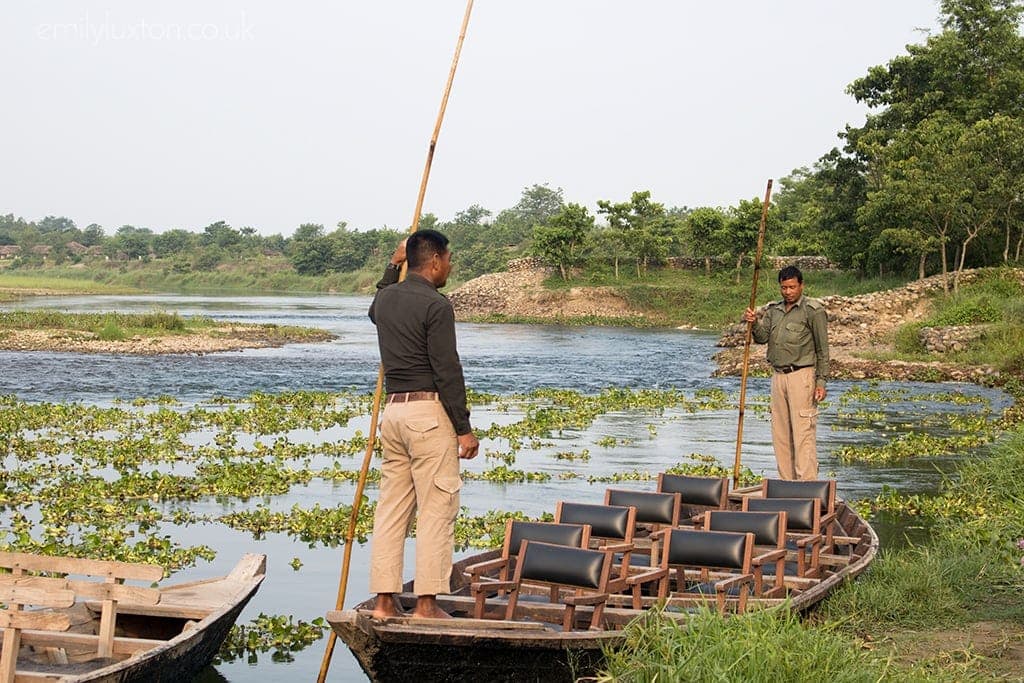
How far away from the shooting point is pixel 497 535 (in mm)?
11711

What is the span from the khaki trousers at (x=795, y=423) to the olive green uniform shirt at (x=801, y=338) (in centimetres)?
10

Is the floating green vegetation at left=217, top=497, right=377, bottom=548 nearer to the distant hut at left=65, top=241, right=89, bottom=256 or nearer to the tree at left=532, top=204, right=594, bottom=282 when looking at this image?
the tree at left=532, top=204, right=594, bottom=282

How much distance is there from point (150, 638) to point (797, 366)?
250 inches

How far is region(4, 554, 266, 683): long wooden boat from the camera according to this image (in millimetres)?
6312

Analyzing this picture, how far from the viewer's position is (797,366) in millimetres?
11336

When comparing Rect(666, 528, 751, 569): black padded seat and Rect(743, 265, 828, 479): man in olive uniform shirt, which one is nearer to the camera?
Rect(666, 528, 751, 569): black padded seat

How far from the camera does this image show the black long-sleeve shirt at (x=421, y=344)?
7.01 meters

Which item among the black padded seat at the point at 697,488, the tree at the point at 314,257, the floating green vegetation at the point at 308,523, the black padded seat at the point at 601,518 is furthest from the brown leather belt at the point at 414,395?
the tree at the point at 314,257

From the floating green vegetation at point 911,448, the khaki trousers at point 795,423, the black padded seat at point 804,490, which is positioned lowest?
the floating green vegetation at point 911,448

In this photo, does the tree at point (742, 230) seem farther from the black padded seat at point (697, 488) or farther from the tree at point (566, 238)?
the black padded seat at point (697, 488)

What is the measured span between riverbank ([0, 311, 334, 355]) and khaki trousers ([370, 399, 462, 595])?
32298 mm

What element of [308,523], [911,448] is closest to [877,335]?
[911,448]

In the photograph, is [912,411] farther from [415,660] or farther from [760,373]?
[415,660]

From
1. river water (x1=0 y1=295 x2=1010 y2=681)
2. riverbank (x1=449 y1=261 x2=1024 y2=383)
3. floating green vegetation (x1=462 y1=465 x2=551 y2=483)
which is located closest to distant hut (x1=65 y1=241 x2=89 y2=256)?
riverbank (x1=449 y1=261 x2=1024 y2=383)
